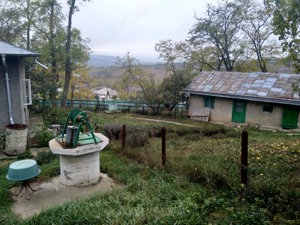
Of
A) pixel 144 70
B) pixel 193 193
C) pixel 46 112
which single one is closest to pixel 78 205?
pixel 193 193

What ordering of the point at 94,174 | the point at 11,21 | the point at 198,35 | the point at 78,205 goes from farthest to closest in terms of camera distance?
the point at 198,35
the point at 11,21
the point at 94,174
the point at 78,205

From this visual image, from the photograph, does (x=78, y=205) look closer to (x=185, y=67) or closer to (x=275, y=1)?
(x=275, y=1)

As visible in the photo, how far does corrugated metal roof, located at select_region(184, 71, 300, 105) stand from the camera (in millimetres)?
16484

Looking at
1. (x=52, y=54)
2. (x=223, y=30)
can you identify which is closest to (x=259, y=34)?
(x=223, y=30)

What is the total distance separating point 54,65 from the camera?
21.7 m

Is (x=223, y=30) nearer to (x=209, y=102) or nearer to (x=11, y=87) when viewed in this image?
(x=209, y=102)

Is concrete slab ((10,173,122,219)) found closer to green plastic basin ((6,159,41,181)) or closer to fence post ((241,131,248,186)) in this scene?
green plastic basin ((6,159,41,181))

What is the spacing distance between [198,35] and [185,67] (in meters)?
3.41

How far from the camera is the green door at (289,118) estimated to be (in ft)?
52.0

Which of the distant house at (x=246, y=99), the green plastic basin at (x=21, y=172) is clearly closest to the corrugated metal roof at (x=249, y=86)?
the distant house at (x=246, y=99)

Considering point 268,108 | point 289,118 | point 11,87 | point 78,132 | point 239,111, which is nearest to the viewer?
point 78,132

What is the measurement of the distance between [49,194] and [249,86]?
16623 millimetres

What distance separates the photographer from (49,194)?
5172 millimetres

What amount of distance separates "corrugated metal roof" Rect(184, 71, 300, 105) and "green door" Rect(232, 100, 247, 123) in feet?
2.28
